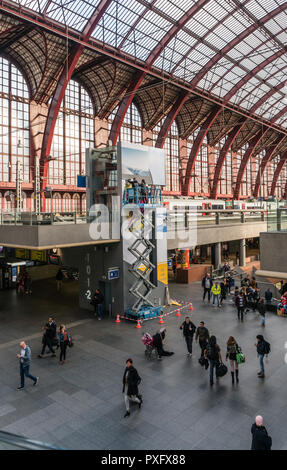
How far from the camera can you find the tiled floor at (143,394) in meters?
6.88

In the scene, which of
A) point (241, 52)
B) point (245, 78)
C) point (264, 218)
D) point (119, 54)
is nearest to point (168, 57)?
point (119, 54)

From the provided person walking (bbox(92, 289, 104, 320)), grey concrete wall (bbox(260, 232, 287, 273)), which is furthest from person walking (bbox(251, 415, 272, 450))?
person walking (bbox(92, 289, 104, 320))

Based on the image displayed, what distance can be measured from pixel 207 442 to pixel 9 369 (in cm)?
674

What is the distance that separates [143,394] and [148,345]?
7.45 feet

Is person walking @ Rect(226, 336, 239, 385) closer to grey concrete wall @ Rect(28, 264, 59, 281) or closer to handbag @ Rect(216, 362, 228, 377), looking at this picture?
handbag @ Rect(216, 362, 228, 377)

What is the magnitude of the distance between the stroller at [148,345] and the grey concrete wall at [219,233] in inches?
432

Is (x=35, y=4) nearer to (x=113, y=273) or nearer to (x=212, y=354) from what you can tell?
(x=113, y=273)

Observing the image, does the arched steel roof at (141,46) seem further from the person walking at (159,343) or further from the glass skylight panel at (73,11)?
the person walking at (159,343)

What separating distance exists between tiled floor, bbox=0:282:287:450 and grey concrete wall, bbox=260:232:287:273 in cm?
274

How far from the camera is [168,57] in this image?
117 feet

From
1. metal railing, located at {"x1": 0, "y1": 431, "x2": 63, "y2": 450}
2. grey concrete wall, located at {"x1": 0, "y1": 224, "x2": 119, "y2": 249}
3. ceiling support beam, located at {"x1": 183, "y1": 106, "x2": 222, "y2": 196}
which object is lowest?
metal railing, located at {"x1": 0, "y1": 431, "x2": 63, "y2": 450}

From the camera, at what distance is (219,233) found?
26922 mm

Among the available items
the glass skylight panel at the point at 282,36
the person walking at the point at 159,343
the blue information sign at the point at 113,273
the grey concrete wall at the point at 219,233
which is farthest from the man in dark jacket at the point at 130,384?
the glass skylight panel at the point at 282,36

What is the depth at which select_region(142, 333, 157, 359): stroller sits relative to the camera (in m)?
10.9
